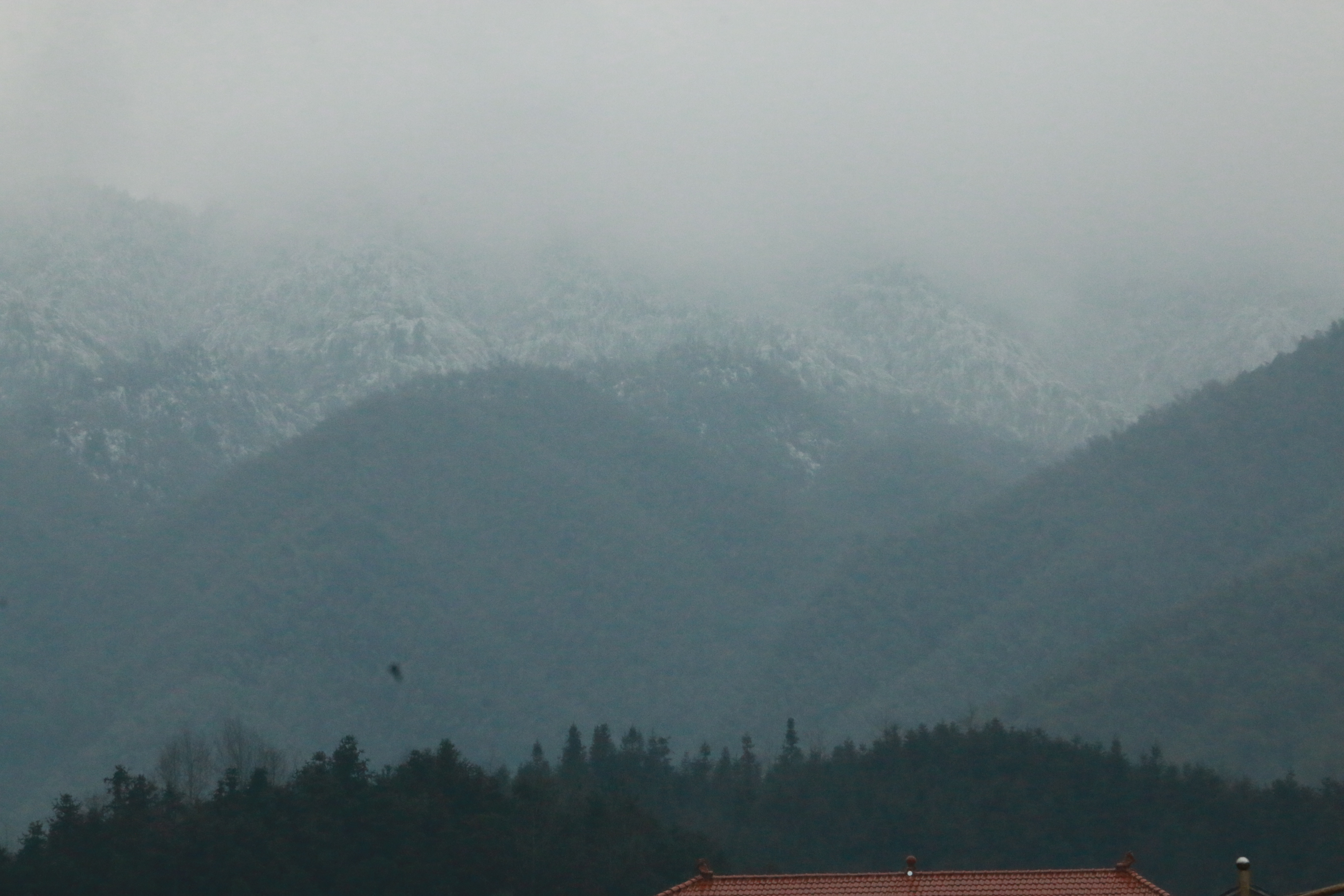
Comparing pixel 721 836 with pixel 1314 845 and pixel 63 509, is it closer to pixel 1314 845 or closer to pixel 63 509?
pixel 1314 845

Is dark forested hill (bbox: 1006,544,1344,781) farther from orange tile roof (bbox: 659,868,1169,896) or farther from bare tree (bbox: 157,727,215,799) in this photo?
orange tile roof (bbox: 659,868,1169,896)

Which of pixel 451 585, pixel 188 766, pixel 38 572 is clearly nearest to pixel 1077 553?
pixel 451 585

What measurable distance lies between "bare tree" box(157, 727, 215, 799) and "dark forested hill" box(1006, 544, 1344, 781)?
52.3 meters

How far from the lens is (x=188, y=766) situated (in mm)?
113500

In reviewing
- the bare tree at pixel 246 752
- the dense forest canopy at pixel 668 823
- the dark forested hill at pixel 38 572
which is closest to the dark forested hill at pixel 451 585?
the dark forested hill at pixel 38 572

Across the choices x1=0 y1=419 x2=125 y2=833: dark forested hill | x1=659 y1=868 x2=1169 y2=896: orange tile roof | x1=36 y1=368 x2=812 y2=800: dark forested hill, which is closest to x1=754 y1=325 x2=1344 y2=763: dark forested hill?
x1=36 y1=368 x2=812 y2=800: dark forested hill

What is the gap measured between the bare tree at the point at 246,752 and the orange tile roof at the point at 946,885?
65.9m

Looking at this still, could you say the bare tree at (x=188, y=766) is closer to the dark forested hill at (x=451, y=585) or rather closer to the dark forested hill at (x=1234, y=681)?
the dark forested hill at (x=451, y=585)

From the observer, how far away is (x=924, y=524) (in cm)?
17612

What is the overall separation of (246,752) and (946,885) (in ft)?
311

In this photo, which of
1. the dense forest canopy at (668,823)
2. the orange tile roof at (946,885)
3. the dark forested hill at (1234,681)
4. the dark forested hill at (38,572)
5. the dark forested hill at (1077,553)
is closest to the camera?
the orange tile roof at (946,885)

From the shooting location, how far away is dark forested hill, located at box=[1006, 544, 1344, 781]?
109m

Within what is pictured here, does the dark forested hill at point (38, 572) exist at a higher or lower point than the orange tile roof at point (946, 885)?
higher

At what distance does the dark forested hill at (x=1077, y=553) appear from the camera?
475 feet
